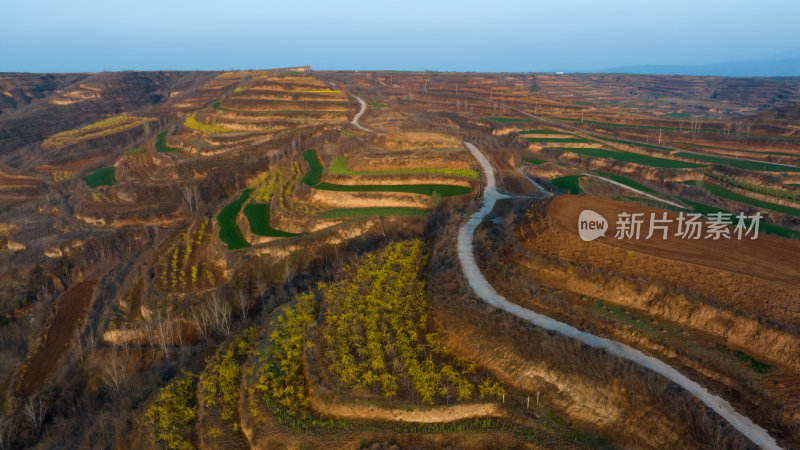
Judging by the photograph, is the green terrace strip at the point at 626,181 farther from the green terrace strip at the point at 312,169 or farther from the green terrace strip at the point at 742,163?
the green terrace strip at the point at 312,169

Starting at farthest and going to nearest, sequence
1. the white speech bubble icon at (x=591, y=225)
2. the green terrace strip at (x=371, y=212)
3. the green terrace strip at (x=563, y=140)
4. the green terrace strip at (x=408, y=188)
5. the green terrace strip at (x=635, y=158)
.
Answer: the green terrace strip at (x=563, y=140), the green terrace strip at (x=635, y=158), the green terrace strip at (x=408, y=188), the green terrace strip at (x=371, y=212), the white speech bubble icon at (x=591, y=225)

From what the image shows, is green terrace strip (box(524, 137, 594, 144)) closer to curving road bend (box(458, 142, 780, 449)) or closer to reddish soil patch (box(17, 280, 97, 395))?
curving road bend (box(458, 142, 780, 449))

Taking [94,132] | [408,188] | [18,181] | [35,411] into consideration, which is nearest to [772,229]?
[408,188]

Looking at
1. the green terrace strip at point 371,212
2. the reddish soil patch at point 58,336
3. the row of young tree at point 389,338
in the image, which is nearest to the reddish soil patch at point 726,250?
the row of young tree at point 389,338

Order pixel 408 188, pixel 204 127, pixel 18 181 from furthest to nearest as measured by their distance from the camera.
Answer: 1. pixel 204 127
2. pixel 18 181
3. pixel 408 188

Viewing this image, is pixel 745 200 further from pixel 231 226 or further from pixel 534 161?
pixel 231 226

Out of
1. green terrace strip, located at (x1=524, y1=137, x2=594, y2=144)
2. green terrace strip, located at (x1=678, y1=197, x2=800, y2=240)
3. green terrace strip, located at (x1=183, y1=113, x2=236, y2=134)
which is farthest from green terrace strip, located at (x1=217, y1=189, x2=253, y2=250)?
green terrace strip, located at (x1=524, y1=137, x2=594, y2=144)
